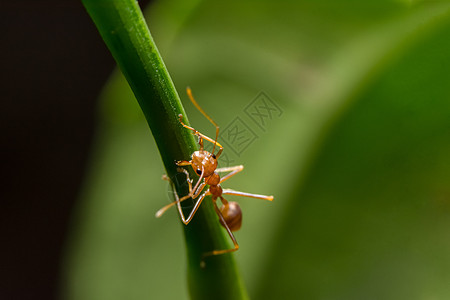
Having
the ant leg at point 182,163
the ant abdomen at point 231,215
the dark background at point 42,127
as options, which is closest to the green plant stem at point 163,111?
the ant leg at point 182,163

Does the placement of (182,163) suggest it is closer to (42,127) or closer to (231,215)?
(231,215)

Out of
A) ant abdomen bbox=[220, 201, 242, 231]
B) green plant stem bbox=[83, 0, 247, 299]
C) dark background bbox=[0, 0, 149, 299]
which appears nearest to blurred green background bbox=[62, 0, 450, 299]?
ant abdomen bbox=[220, 201, 242, 231]

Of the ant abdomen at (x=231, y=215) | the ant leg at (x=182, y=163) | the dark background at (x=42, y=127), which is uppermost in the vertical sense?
the dark background at (x=42, y=127)

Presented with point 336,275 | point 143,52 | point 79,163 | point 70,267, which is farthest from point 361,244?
point 79,163

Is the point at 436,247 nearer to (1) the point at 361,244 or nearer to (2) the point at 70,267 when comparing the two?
(1) the point at 361,244

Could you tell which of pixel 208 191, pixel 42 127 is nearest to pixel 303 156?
pixel 208 191

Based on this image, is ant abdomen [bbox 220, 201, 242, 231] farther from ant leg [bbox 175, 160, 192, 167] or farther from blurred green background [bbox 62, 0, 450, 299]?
ant leg [bbox 175, 160, 192, 167]

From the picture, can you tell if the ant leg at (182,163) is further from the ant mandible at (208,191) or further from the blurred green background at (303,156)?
the blurred green background at (303,156)
